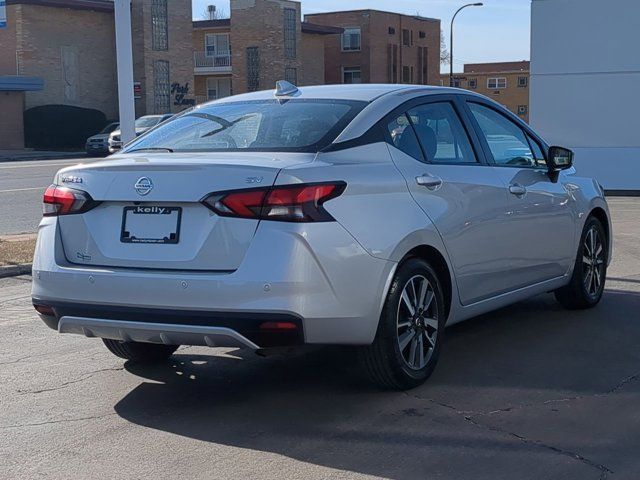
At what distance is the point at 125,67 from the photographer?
12422 millimetres

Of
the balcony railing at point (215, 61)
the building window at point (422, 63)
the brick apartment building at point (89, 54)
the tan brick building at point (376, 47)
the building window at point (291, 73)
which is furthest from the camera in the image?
the building window at point (422, 63)

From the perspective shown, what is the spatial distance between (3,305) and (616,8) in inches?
622

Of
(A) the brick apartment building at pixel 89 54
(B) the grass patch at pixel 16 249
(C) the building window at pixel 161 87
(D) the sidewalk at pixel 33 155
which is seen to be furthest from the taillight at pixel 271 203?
(C) the building window at pixel 161 87

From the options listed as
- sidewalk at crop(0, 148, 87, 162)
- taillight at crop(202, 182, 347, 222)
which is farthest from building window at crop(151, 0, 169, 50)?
taillight at crop(202, 182, 347, 222)

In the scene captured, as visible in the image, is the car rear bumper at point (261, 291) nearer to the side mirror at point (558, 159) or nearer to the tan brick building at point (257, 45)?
the side mirror at point (558, 159)

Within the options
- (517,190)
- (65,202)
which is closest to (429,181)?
(517,190)

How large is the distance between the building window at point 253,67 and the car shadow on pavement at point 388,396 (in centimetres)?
6265

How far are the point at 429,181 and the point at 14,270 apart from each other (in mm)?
5836

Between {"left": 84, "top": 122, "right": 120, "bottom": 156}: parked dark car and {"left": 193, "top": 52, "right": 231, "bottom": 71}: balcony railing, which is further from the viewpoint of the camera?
{"left": 193, "top": 52, "right": 231, "bottom": 71}: balcony railing

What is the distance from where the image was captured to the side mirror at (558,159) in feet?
24.2

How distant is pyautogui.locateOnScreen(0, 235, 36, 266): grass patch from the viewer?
10.6 m

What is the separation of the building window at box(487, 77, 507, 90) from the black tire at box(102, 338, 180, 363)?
90.4 m

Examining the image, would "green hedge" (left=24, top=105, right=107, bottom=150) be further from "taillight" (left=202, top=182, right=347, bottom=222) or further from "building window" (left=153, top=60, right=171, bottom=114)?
"taillight" (left=202, top=182, right=347, bottom=222)

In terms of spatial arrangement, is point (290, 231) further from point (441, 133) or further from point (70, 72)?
point (70, 72)
